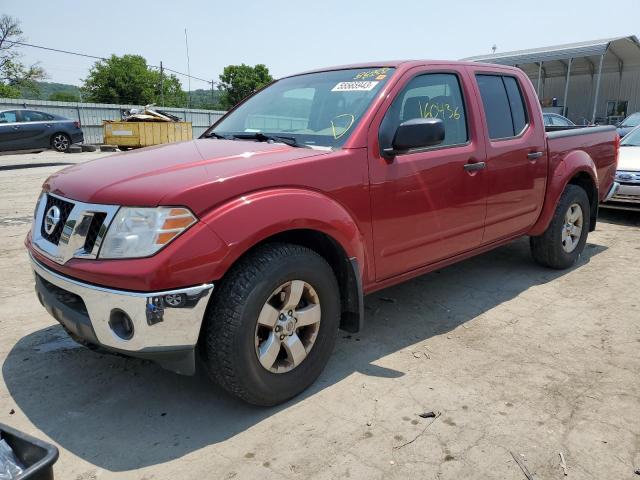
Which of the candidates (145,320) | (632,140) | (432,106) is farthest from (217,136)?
(632,140)

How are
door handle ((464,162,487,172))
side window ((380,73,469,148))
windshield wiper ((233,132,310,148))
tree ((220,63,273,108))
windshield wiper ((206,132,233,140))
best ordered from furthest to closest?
tree ((220,63,273,108)), door handle ((464,162,487,172)), windshield wiper ((206,132,233,140)), side window ((380,73,469,148)), windshield wiper ((233,132,310,148))

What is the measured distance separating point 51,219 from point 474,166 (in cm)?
270

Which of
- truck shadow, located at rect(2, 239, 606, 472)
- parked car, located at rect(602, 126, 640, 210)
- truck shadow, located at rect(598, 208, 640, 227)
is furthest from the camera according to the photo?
truck shadow, located at rect(598, 208, 640, 227)

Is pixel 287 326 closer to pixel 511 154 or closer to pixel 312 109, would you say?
pixel 312 109

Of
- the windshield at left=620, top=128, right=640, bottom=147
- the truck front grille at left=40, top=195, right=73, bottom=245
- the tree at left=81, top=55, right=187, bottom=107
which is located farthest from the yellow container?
the tree at left=81, top=55, right=187, bottom=107

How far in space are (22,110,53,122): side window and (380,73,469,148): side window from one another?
1467 cm

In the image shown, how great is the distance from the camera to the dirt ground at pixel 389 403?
7.36 feet

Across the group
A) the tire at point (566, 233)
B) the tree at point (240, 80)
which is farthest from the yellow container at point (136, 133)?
the tree at point (240, 80)

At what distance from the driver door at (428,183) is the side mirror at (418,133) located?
12 centimetres

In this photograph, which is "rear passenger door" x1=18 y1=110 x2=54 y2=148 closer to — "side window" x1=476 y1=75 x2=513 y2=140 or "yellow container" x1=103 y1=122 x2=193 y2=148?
"yellow container" x1=103 y1=122 x2=193 y2=148

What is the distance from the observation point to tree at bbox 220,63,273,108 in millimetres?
73000

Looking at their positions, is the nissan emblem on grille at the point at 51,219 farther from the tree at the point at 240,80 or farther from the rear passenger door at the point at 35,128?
the tree at the point at 240,80

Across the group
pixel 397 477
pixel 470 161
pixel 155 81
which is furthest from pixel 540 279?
pixel 155 81

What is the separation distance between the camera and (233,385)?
2430mm
